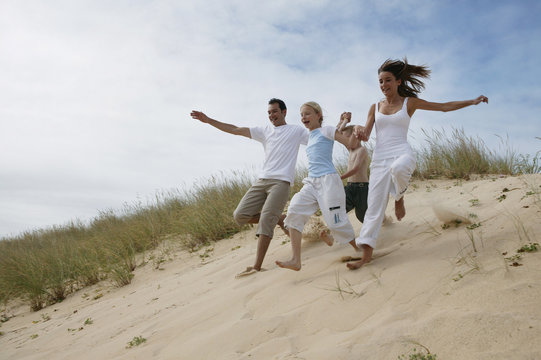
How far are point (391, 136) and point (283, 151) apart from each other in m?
1.55

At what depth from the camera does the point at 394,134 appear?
12.3 feet

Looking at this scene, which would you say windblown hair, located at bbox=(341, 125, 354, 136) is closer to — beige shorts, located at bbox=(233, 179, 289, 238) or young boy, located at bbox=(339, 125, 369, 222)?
young boy, located at bbox=(339, 125, 369, 222)

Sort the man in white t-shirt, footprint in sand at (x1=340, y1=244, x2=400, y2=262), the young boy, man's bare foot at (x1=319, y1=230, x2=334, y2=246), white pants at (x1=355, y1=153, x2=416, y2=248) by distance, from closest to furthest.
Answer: white pants at (x1=355, y1=153, x2=416, y2=248) → footprint in sand at (x1=340, y1=244, x2=400, y2=262) → man's bare foot at (x1=319, y1=230, x2=334, y2=246) → the young boy → the man in white t-shirt

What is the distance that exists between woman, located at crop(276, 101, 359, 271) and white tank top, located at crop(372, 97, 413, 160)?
0.29 metres

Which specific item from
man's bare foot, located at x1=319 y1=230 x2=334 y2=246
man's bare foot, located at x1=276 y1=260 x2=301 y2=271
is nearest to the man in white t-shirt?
man's bare foot, located at x1=319 y1=230 x2=334 y2=246

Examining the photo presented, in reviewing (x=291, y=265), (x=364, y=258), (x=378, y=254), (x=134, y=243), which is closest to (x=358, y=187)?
(x=378, y=254)

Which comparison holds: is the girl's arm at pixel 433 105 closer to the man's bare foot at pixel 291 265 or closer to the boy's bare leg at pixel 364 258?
the boy's bare leg at pixel 364 258

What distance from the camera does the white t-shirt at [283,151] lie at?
4945mm

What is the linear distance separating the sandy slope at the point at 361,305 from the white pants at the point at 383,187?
0.32 m

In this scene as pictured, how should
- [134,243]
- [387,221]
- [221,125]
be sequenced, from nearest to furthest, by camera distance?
[387,221] → [221,125] → [134,243]

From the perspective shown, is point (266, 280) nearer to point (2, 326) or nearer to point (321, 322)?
point (321, 322)

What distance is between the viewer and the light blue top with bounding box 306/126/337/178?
13.9 feet

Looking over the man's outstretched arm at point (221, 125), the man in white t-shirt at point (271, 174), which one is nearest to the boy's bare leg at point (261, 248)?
the man in white t-shirt at point (271, 174)

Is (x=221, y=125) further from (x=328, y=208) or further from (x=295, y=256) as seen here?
(x=295, y=256)
